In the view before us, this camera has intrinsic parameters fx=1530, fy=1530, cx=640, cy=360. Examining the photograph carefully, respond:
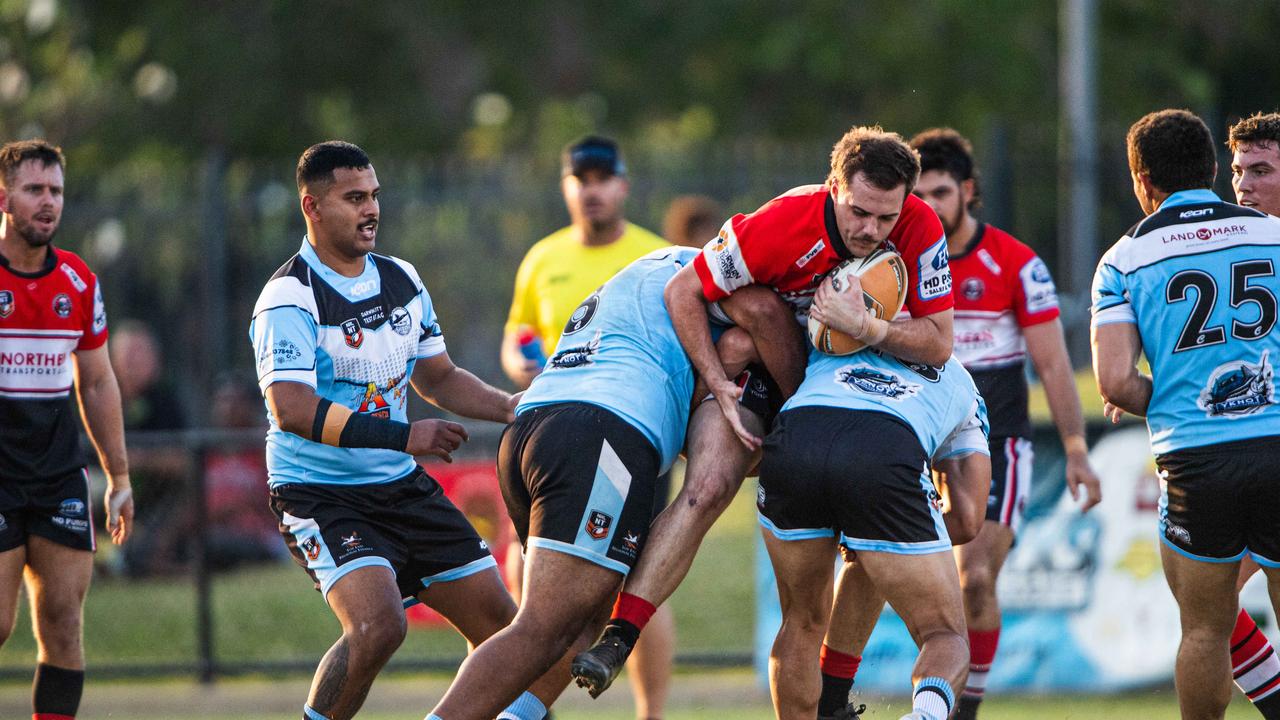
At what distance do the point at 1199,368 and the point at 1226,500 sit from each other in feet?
1.55

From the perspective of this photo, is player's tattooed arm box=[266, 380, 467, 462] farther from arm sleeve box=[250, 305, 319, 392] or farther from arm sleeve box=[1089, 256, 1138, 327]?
arm sleeve box=[1089, 256, 1138, 327]

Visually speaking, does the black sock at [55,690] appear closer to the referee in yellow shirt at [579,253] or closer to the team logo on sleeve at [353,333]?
the team logo on sleeve at [353,333]

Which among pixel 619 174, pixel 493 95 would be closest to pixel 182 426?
pixel 619 174

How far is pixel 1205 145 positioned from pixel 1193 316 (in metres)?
0.66

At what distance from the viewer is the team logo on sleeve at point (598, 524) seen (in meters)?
5.11

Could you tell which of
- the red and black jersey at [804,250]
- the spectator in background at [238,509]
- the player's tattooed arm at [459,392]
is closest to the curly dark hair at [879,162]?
the red and black jersey at [804,250]

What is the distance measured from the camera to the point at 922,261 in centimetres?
529

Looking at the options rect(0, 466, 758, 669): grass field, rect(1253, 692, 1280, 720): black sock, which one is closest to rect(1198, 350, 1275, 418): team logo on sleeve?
rect(1253, 692, 1280, 720): black sock

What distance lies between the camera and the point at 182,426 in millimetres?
12500

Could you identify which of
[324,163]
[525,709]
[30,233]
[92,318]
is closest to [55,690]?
[92,318]

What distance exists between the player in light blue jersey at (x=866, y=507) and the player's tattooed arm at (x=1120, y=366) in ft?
1.64

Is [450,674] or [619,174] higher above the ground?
[619,174]

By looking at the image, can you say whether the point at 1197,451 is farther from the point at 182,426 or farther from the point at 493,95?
the point at 493,95

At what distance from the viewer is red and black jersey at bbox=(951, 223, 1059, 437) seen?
6949mm
